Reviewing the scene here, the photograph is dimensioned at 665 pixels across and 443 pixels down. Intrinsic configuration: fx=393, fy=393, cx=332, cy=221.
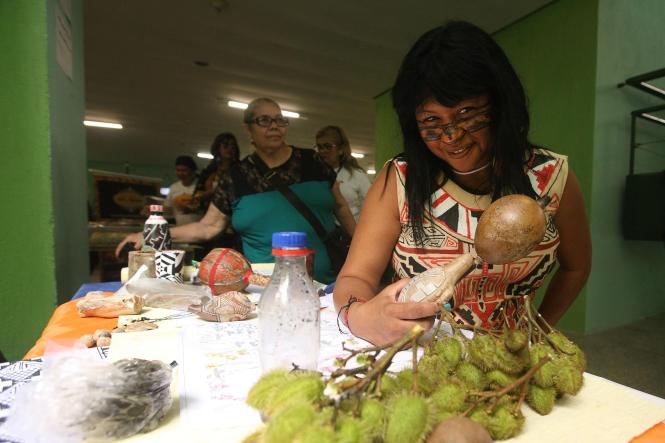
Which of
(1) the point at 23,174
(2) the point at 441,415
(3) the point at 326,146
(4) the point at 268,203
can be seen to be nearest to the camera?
(2) the point at 441,415

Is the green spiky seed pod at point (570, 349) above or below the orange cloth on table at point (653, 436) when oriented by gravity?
above

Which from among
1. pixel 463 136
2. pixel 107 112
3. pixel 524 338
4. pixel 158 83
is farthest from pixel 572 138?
pixel 107 112

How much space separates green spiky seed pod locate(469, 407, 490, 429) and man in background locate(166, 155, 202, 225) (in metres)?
4.29

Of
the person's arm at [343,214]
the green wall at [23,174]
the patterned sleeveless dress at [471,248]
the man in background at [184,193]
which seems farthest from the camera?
the man in background at [184,193]

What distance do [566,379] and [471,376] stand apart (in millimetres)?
191

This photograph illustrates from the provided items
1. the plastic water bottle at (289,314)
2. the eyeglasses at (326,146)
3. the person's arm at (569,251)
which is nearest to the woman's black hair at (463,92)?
the person's arm at (569,251)

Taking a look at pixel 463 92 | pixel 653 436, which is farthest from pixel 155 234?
pixel 653 436

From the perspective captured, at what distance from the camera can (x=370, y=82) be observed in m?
6.77

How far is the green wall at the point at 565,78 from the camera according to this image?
3.67 meters

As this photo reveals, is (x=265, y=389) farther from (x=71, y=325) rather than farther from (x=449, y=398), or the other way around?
(x=71, y=325)

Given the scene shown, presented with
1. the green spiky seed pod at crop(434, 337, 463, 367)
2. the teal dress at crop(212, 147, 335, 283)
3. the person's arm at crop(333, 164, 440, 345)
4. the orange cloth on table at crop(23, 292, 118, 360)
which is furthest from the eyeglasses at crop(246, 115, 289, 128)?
the green spiky seed pod at crop(434, 337, 463, 367)

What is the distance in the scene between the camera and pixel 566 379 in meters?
0.67

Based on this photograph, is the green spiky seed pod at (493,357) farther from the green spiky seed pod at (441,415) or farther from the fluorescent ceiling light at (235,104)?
the fluorescent ceiling light at (235,104)

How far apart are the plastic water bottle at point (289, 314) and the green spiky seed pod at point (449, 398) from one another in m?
0.37
